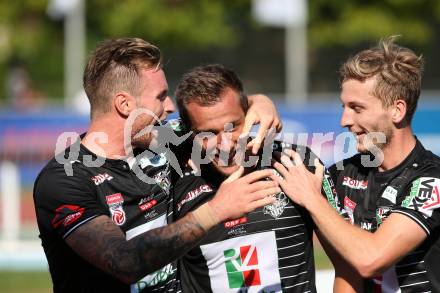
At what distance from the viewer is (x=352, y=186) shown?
501cm

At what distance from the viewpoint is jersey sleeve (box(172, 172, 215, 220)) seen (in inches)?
200

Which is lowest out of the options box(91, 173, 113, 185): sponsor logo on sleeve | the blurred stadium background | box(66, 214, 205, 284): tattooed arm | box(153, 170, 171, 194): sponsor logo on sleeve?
box(66, 214, 205, 284): tattooed arm

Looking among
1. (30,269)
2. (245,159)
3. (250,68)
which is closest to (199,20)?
(250,68)

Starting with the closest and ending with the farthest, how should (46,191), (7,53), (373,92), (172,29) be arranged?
(46,191)
(373,92)
(172,29)
(7,53)

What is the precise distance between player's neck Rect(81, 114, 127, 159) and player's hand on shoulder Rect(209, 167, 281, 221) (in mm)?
971

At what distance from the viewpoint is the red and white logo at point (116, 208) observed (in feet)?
15.3

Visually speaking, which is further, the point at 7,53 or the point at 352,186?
the point at 7,53

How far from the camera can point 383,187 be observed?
4.82 m

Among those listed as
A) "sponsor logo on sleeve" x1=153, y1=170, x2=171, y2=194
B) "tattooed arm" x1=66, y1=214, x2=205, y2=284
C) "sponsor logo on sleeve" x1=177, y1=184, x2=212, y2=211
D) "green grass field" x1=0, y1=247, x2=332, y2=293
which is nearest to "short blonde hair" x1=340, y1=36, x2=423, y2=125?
"sponsor logo on sleeve" x1=177, y1=184, x2=212, y2=211

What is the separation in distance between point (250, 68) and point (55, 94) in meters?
8.28

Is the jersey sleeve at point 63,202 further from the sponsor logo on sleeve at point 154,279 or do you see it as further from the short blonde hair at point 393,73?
the short blonde hair at point 393,73

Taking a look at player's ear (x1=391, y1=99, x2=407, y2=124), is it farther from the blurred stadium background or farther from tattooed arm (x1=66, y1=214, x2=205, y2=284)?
the blurred stadium background

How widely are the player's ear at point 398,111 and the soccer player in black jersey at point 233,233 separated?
60 centimetres

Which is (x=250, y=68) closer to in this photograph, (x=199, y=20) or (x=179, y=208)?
(x=199, y=20)
